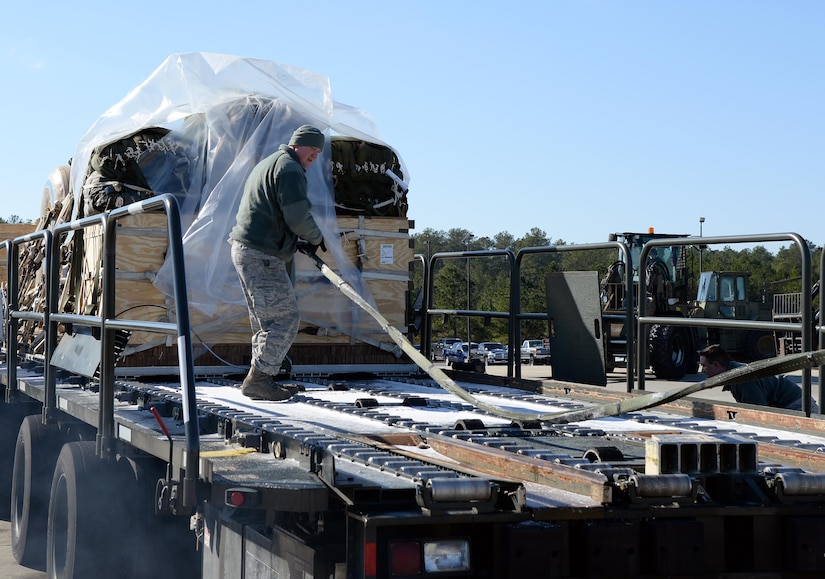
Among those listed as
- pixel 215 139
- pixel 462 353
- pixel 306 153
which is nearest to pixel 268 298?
Answer: pixel 306 153

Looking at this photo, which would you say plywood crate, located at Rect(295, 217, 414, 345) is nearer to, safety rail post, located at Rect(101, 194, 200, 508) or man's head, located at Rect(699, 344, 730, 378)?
man's head, located at Rect(699, 344, 730, 378)

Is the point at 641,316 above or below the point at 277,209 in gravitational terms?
below

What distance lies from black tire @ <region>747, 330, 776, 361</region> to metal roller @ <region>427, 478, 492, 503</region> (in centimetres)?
2601

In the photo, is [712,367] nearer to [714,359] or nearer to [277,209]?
[714,359]

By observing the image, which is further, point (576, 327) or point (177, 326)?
point (576, 327)

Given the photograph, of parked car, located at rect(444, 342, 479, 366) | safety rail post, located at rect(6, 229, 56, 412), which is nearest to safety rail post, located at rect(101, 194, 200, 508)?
safety rail post, located at rect(6, 229, 56, 412)

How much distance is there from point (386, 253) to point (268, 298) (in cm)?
221

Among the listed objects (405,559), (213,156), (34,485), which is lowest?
(34,485)

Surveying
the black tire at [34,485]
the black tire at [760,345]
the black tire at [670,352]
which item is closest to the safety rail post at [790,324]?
the black tire at [34,485]

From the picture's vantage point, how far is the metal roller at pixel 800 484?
12.2 ft

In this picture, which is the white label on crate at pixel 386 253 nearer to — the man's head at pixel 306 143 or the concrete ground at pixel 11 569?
the man's head at pixel 306 143

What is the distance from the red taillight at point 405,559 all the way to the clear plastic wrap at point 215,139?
4.94 meters

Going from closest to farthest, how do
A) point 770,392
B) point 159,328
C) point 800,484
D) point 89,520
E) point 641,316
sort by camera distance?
point 800,484, point 159,328, point 89,520, point 641,316, point 770,392

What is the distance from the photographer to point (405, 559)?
3373 millimetres
